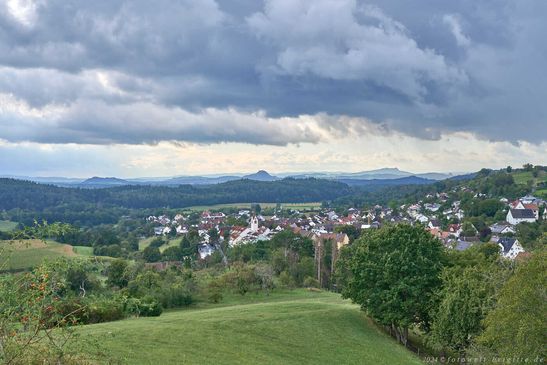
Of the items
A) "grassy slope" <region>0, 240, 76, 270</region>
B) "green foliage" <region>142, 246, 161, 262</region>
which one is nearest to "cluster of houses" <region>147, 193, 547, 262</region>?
"green foliage" <region>142, 246, 161, 262</region>

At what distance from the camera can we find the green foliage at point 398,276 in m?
35.2

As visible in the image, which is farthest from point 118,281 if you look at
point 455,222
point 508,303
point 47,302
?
point 455,222

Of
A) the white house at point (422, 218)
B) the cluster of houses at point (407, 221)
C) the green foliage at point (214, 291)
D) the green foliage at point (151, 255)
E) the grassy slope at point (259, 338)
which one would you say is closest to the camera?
the grassy slope at point (259, 338)

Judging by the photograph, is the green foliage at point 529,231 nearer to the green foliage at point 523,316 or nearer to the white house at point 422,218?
the white house at point 422,218

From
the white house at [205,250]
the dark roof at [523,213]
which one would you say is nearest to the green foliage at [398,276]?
the white house at [205,250]

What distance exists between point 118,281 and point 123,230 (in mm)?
117933

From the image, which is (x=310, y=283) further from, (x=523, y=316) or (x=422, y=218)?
(x=422, y=218)

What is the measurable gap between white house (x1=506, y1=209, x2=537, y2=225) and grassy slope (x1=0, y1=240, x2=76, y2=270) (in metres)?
107

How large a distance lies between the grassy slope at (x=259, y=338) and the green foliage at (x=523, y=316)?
7.67 meters

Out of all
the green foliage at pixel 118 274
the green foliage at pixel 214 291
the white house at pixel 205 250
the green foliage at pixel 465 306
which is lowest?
the white house at pixel 205 250

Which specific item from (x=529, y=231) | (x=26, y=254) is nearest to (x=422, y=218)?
(x=529, y=231)

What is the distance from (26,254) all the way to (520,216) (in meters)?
115

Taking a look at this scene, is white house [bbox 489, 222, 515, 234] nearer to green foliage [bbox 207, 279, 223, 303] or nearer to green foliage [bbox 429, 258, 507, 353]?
green foliage [bbox 207, 279, 223, 303]

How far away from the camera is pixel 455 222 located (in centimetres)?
14262
